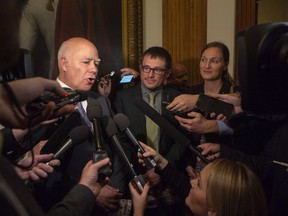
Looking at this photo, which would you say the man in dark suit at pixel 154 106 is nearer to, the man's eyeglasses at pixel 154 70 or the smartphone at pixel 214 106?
the man's eyeglasses at pixel 154 70

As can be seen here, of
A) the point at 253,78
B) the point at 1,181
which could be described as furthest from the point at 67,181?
the point at 1,181

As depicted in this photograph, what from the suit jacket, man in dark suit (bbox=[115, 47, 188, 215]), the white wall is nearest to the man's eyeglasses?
man in dark suit (bbox=[115, 47, 188, 215])

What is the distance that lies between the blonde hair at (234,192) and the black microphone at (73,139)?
1.59 ft

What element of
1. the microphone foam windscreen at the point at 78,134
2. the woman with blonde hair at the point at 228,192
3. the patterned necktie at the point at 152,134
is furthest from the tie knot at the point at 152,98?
the woman with blonde hair at the point at 228,192

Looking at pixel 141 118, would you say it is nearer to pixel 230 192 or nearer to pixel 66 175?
pixel 66 175

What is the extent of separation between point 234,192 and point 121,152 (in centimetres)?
42

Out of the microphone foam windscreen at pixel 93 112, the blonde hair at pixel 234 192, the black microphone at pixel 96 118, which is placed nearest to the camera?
the blonde hair at pixel 234 192

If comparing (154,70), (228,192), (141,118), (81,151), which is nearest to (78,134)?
(81,151)

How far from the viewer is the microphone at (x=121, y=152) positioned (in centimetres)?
132

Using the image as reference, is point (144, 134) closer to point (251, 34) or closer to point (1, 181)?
point (251, 34)

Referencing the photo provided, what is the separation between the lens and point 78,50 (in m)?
1.98

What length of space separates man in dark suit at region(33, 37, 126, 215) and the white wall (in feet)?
2.50

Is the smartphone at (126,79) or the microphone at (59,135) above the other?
the smartphone at (126,79)

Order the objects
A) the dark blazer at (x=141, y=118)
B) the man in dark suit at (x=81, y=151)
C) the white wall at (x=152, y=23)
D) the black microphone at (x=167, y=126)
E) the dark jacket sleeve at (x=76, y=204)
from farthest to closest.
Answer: the white wall at (x=152, y=23), the dark blazer at (x=141, y=118), the man in dark suit at (x=81, y=151), the black microphone at (x=167, y=126), the dark jacket sleeve at (x=76, y=204)
